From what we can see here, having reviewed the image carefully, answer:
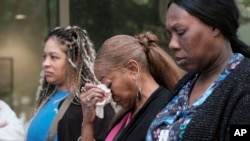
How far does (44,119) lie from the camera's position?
4.06 m

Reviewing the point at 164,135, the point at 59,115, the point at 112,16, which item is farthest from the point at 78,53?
the point at 112,16

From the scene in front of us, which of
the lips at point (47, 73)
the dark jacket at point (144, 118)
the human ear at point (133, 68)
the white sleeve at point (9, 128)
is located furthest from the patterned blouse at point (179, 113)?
the white sleeve at point (9, 128)

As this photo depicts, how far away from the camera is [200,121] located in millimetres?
2006

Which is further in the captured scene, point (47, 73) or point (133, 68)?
point (47, 73)

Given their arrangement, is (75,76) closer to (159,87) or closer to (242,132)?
(159,87)

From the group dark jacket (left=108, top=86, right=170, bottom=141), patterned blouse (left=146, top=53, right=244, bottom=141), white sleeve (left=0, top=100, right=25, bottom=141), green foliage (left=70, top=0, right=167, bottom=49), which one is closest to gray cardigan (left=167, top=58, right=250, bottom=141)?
patterned blouse (left=146, top=53, right=244, bottom=141)

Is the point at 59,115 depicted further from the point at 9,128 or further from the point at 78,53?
the point at 9,128

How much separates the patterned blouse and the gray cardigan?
51 mm

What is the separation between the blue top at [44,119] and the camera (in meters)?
4.01

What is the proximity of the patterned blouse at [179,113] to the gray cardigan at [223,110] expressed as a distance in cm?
5

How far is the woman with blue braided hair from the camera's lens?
3875 millimetres

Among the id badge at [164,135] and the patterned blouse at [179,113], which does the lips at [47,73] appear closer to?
the patterned blouse at [179,113]

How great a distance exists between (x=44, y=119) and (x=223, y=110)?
2.27m

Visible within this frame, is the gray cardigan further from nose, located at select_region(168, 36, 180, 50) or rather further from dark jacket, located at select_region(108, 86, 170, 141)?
dark jacket, located at select_region(108, 86, 170, 141)
